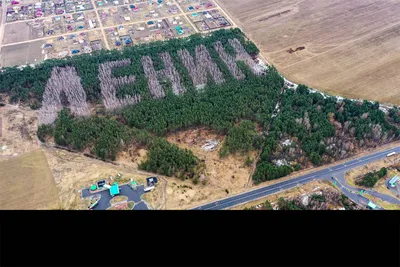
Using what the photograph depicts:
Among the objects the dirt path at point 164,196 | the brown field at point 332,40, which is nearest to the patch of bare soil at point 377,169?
the brown field at point 332,40

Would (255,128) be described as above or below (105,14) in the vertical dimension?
below

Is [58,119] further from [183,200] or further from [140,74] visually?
[183,200]

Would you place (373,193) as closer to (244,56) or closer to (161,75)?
(244,56)

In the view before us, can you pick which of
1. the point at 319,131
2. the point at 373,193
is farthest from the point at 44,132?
the point at 373,193

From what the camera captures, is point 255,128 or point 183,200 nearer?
point 183,200

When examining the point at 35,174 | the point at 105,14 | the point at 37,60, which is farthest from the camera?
the point at 105,14
